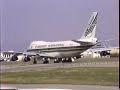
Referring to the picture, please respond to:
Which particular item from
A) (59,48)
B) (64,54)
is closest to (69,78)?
(64,54)

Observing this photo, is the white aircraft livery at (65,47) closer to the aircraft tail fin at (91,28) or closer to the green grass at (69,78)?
the aircraft tail fin at (91,28)

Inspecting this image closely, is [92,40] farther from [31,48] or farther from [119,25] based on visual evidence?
[119,25]

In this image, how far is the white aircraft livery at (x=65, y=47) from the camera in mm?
80562

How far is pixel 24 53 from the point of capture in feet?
275

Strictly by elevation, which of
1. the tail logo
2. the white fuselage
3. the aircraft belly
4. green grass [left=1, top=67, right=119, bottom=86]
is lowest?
green grass [left=1, top=67, right=119, bottom=86]

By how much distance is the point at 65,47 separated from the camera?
82250mm

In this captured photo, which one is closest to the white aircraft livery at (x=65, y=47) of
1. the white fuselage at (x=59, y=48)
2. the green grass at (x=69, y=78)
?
the white fuselage at (x=59, y=48)

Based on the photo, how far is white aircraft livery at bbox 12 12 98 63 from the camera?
264 feet

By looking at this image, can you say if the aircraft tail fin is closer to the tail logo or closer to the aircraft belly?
the tail logo

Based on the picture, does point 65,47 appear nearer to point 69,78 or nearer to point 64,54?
point 64,54

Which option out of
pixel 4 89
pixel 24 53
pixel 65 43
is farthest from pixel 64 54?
pixel 4 89

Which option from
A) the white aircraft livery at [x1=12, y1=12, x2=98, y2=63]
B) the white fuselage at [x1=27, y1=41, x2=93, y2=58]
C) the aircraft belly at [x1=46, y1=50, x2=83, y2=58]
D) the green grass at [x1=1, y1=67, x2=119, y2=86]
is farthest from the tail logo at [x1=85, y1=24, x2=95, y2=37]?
the green grass at [x1=1, y1=67, x2=119, y2=86]

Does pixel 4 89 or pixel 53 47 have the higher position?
pixel 53 47

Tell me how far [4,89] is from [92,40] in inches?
2429
